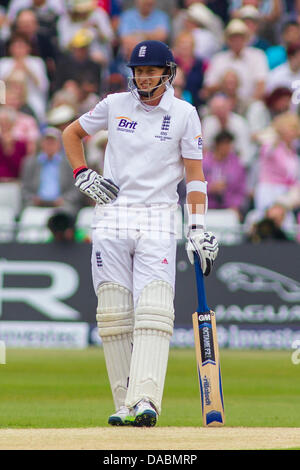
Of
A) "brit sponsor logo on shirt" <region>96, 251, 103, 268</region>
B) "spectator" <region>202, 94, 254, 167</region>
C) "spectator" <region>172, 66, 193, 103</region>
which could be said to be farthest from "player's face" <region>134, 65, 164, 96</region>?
"spectator" <region>172, 66, 193, 103</region>

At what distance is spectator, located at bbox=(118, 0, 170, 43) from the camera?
18781 millimetres

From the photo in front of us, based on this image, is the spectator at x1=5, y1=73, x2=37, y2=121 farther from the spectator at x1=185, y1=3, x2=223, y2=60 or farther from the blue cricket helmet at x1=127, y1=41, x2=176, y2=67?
the blue cricket helmet at x1=127, y1=41, x2=176, y2=67

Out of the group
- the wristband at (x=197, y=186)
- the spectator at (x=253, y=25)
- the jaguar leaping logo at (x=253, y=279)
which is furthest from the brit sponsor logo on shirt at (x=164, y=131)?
the spectator at (x=253, y=25)

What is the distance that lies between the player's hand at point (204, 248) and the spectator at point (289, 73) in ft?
32.9

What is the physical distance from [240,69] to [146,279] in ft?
35.9

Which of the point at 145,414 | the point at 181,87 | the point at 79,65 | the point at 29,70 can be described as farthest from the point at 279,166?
the point at 145,414

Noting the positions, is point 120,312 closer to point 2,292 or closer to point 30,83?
point 2,292

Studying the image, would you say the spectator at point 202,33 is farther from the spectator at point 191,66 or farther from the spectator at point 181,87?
the spectator at point 181,87

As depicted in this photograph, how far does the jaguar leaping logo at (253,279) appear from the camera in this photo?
1524 centimetres

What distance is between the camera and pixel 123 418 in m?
7.71

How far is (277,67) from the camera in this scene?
18.3 m

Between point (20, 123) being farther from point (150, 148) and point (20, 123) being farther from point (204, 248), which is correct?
point (204, 248)

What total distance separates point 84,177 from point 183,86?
10.3 meters
